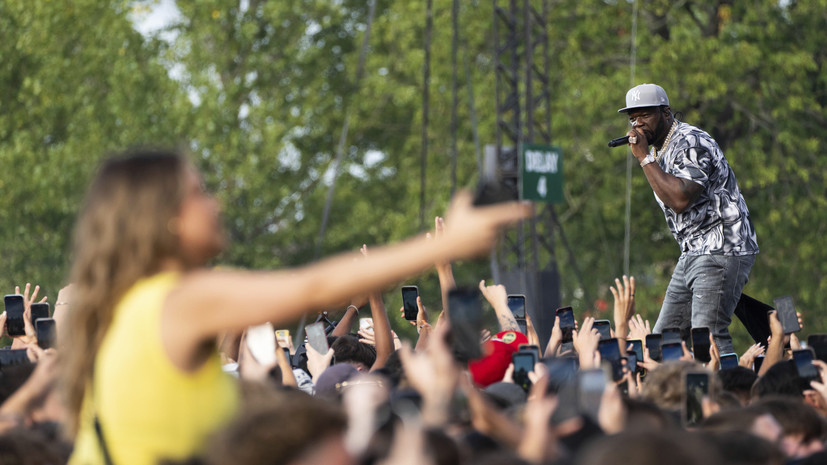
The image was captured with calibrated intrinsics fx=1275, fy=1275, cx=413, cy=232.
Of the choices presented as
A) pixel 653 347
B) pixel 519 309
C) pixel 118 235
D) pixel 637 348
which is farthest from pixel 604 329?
pixel 118 235

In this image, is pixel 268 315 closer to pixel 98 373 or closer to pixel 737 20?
pixel 98 373

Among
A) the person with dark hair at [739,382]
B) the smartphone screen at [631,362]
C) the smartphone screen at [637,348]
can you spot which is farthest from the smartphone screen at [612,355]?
the smartphone screen at [637,348]

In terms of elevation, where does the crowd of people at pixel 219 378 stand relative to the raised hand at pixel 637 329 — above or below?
above

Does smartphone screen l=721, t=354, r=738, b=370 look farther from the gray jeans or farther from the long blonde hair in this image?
the long blonde hair

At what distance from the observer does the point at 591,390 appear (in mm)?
3303

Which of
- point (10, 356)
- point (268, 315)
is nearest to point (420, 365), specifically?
point (268, 315)

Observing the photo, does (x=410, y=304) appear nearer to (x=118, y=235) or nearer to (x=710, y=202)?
(x=710, y=202)

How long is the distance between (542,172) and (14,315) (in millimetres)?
8475

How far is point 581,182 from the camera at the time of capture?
72.2ft

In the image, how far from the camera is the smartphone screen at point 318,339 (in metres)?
5.08

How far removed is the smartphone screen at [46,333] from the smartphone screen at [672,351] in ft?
7.92

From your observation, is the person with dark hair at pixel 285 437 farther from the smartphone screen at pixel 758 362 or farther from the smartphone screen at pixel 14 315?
the smartphone screen at pixel 758 362

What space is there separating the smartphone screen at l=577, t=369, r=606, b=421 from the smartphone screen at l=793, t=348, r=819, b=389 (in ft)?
4.58

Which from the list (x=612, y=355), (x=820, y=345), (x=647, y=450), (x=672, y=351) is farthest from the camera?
(x=820, y=345)
